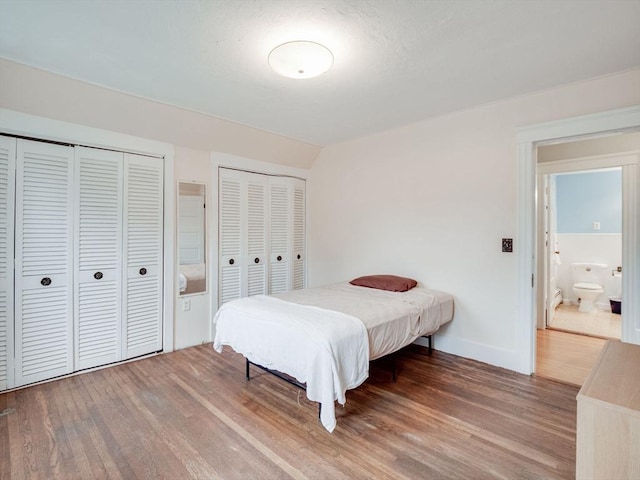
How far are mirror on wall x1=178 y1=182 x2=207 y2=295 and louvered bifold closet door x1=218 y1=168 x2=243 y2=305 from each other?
20 centimetres

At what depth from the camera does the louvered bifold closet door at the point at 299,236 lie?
459cm

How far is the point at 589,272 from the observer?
16.7 ft

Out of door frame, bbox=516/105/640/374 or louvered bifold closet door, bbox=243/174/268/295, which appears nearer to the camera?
door frame, bbox=516/105/640/374

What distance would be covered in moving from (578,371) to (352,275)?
2.44 m

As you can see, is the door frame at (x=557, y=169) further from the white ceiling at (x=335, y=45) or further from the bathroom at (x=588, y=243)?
the white ceiling at (x=335, y=45)

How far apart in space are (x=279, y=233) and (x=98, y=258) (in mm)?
2100

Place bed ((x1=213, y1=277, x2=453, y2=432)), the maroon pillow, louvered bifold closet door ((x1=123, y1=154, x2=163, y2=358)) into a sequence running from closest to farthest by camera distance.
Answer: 1. bed ((x1=213, y1=277, x2=453, y2=432))
2. louvered bifold closet door ((x1=123, y1=154, x2=163, y2=358))
3. the maroon pillow

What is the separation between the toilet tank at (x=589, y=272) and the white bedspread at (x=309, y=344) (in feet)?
16.1

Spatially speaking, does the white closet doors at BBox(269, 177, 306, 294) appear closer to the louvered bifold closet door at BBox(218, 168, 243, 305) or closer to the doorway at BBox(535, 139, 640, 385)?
the louvered bifold closet door at BBox(218, 168, 243, 305)

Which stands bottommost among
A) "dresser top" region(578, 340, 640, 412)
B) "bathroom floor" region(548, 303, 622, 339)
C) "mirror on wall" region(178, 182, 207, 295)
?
"bathroom floor" region(548, 303, 622, 339)

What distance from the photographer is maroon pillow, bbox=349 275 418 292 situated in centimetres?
321

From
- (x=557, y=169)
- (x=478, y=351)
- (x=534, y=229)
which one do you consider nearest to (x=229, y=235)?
(x=478, y=351)

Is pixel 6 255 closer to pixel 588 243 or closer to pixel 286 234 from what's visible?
pixel 286 234

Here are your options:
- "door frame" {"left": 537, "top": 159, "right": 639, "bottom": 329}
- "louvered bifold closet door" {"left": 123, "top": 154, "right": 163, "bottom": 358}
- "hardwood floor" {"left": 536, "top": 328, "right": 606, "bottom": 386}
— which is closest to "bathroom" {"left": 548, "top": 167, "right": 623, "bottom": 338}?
"door frame" {"left": 537, "top": 159, "right": 639, "bottom": 329}
